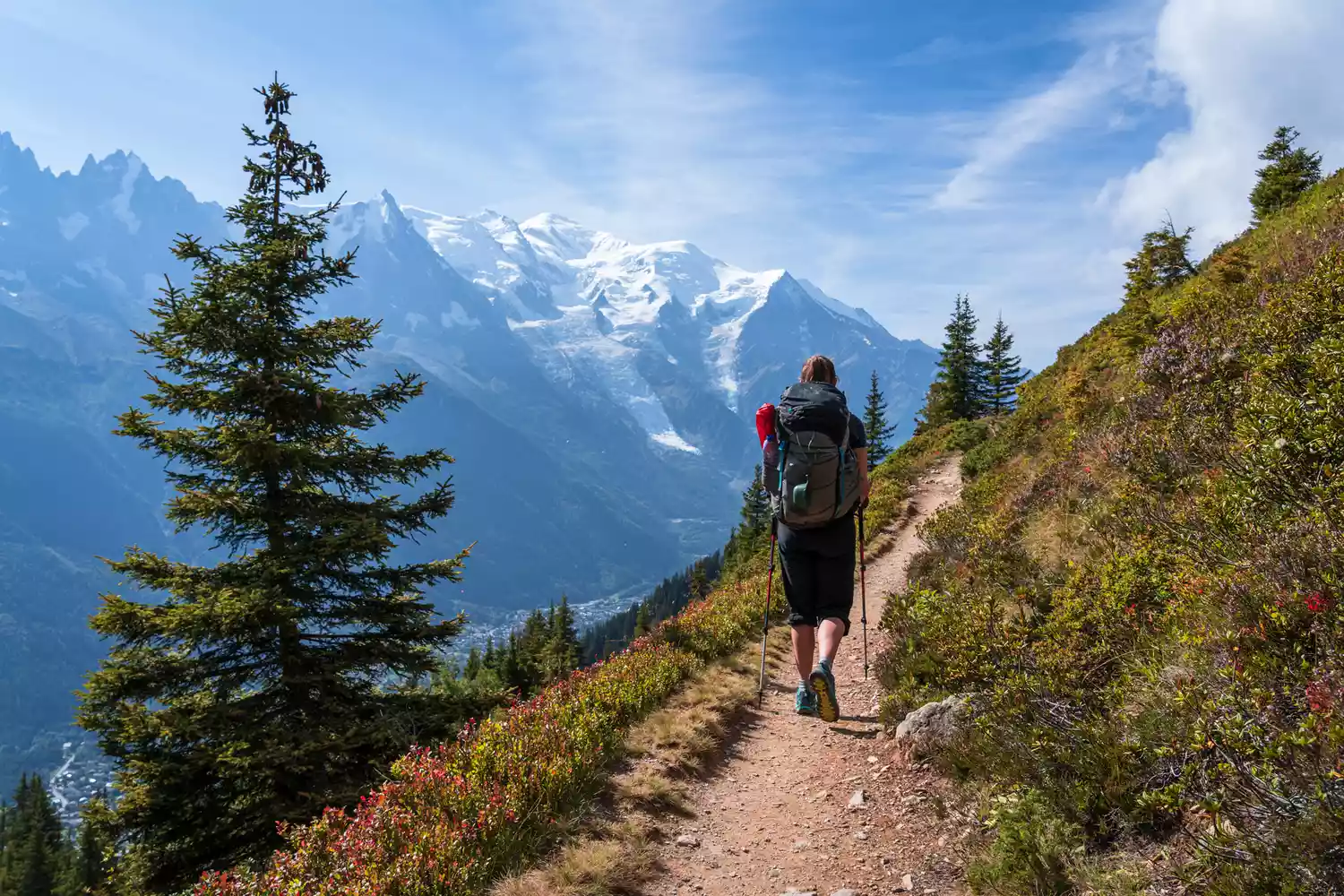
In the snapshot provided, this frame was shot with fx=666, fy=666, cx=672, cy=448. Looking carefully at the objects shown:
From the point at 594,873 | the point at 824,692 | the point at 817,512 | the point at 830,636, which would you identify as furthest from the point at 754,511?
the point at 594,873

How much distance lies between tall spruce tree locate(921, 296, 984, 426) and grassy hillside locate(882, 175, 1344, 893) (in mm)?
41695

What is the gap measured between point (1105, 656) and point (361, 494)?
11.3 m

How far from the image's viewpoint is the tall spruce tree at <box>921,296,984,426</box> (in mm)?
48375

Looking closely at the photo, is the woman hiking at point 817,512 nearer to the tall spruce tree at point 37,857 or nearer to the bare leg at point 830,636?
the bare leg at point 830,636

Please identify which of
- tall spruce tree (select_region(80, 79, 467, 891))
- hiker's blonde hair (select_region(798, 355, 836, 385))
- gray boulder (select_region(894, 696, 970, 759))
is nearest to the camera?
gray boulder (select_region(894, 696, 970, 759))

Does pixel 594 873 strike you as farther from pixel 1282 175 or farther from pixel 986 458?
pixel 1282 175

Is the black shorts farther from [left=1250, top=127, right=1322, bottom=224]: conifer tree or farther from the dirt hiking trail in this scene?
[left=1250, top=127, right=1322, bottom=224]: conifer tree

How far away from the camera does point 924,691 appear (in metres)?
6.16

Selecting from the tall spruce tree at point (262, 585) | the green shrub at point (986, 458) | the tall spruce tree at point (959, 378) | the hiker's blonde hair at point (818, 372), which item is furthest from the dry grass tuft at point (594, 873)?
the tall spruce tree at point (959, 378)

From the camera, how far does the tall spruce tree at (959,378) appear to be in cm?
4838

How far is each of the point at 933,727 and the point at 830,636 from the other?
1077mm

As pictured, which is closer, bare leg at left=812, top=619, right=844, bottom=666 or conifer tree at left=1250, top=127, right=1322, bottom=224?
bare leg at left=812, top=619, right=844, bottom=666

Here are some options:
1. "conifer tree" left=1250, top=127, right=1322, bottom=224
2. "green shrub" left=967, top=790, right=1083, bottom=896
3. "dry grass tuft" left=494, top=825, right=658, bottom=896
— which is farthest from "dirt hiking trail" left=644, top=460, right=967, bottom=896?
"conifer tree" left=1250, top=127, right=1322, bottom=224

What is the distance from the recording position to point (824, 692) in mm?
5762
